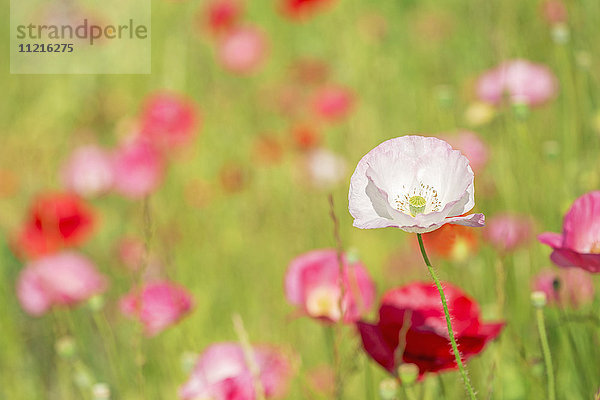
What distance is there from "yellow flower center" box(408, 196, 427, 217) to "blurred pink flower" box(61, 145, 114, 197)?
1.20 metres

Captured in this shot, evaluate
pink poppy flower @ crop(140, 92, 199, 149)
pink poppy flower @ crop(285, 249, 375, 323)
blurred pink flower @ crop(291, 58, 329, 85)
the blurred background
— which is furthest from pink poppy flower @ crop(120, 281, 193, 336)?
blurred pink flower @ crop(291, 58, 329, 85)

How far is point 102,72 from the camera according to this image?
2240 mm

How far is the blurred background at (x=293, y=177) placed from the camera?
0.88m

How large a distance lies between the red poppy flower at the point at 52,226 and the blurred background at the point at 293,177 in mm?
78

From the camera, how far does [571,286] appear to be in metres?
0.83

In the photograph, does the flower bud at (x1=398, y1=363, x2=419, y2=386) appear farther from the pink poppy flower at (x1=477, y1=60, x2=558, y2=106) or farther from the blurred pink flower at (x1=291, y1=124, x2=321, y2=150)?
the blurred pink flower at (x1=291, y1=124, x2=321, y2=150)

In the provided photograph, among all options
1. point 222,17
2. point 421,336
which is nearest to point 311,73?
point 222,17

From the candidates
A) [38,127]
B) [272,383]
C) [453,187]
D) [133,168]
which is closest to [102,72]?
[38,127]

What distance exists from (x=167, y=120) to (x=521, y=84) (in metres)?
0.72

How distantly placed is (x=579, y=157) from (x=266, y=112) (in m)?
0.99

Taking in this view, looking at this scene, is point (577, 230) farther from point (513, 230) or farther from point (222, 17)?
point (222, 17)

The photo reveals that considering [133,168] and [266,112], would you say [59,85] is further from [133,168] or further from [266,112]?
[133,168]

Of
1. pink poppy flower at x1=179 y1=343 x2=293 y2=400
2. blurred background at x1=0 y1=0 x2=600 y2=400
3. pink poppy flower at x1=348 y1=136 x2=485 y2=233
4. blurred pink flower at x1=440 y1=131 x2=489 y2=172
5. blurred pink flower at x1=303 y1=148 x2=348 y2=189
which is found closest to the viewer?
pink poppy flower at x1=348 y1=136 x2=485 y2=233

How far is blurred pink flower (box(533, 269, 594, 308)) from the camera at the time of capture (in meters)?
0.78
